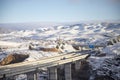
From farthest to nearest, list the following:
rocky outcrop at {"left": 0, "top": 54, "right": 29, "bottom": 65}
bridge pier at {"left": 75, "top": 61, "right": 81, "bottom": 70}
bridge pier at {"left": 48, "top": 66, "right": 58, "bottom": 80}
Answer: bridge pier at {"left": 75, "top": 61, "right": 81, "bottom": 70} → rocky outcrop at {"left": 0, "top": 54, "right": 29, "bottom": 65} → bridge pier at {"left": 48, "top": 66, "right": 58, "bottom": 80}

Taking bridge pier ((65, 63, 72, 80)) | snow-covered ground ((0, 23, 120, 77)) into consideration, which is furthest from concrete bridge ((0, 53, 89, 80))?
snow-covered ground ((0, 23, 120, 77))

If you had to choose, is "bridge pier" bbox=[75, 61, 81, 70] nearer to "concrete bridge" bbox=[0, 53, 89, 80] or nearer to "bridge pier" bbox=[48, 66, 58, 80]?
"concrete bridge" bbox=[0, 53, 89, 80]

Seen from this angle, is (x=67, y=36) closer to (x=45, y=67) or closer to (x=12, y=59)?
(x=45, y=67)

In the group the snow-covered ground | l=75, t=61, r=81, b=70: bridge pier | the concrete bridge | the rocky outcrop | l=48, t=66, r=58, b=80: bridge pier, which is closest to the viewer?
the concrete bridge

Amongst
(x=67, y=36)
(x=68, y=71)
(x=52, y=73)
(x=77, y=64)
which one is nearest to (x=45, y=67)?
(x=52, y=73)

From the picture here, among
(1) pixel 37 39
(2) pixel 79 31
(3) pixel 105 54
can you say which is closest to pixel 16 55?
(1) pixel 37 39

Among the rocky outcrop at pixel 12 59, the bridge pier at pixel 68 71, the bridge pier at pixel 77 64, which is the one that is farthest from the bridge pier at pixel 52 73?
the bridge pier at pixel 77 64

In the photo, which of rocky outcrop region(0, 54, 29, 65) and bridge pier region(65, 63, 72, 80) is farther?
bridge pier region(65, 63, 72, 80)

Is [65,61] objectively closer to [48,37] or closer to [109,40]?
[48,37]
